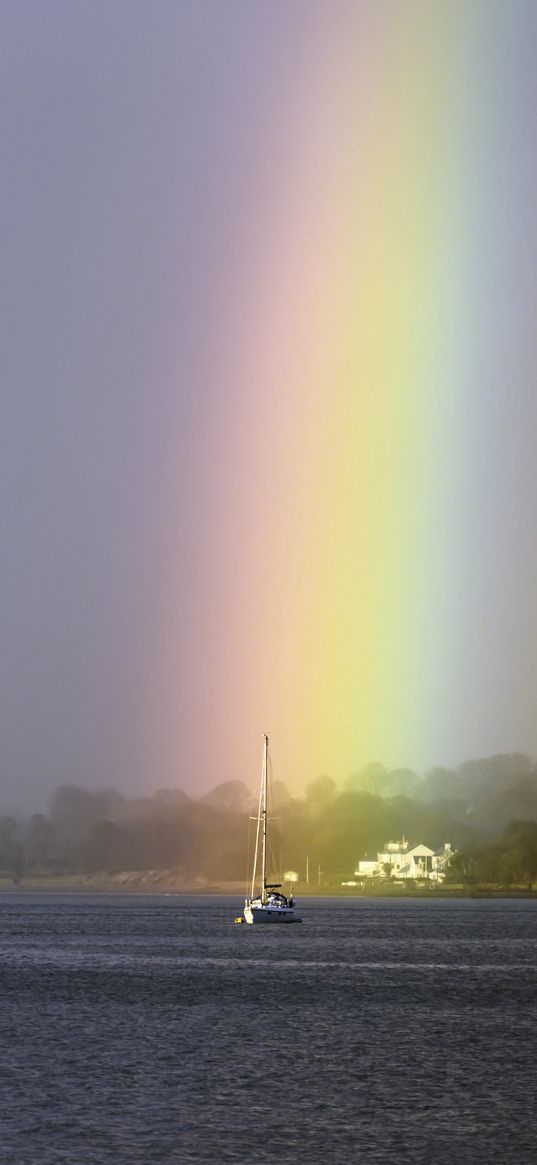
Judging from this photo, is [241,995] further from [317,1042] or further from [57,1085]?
[57,1085]

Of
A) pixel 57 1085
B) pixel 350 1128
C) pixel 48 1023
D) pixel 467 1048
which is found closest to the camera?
pixel 350 1128

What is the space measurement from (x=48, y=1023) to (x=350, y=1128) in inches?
1619

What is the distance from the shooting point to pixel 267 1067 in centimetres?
6588

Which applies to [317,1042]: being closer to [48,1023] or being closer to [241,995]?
[48,1023]

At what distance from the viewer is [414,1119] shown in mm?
51844

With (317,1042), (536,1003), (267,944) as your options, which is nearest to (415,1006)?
(536,1003)

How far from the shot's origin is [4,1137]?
157ft

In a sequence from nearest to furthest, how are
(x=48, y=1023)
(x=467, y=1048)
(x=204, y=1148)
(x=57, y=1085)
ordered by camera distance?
1. (x=204, y=1148)
2. (x=57, y=1085)
3. (x=467, y=1048)
4. (x=48, y=1023)

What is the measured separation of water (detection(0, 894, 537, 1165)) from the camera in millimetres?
46906

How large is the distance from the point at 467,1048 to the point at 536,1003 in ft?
105

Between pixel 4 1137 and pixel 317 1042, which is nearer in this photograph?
pixel 4 1137

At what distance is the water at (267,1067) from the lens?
4691 centimetres

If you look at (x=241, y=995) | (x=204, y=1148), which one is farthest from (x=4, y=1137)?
(x=241, y=995)

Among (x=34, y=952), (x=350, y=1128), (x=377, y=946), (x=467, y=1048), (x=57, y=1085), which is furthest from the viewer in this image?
(x=377, y=946)
